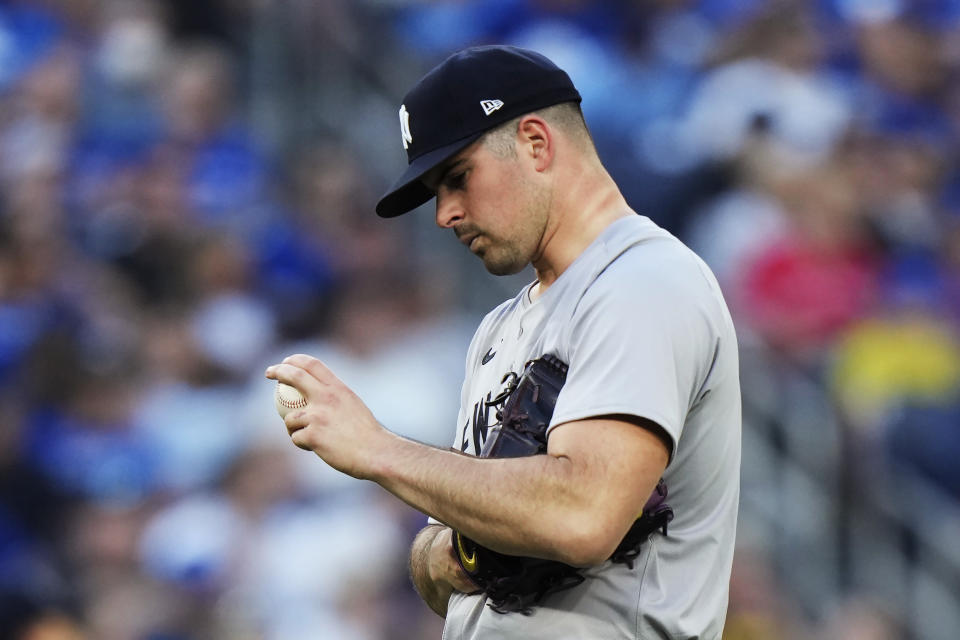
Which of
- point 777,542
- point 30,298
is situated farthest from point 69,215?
point 777,542

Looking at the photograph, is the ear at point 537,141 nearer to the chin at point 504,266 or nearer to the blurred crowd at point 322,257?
the chin at point 504,266

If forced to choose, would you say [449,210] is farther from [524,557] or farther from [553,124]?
[524,557]

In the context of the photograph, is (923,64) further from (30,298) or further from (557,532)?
(557,532)

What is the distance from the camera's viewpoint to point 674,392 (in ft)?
7.62

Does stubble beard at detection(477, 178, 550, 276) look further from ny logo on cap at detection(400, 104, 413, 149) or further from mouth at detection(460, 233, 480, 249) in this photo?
ny logo on cap at detection(400, 104, 413, 149)

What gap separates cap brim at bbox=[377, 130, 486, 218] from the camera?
2588 millimetres

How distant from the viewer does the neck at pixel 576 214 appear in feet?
8.80

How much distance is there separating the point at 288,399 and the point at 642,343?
2.21ft

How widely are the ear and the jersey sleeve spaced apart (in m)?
0.29

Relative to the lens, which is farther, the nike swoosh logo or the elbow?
the nike swoosh logo

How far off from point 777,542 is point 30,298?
12.5 ft

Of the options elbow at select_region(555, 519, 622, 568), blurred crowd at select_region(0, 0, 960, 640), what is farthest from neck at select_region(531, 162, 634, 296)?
blurred crowd at select_region(0, 0, 960, 640)

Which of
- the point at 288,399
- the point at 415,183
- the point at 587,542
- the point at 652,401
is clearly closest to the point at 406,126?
the point at 415,183

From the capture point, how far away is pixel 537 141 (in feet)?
8.68
